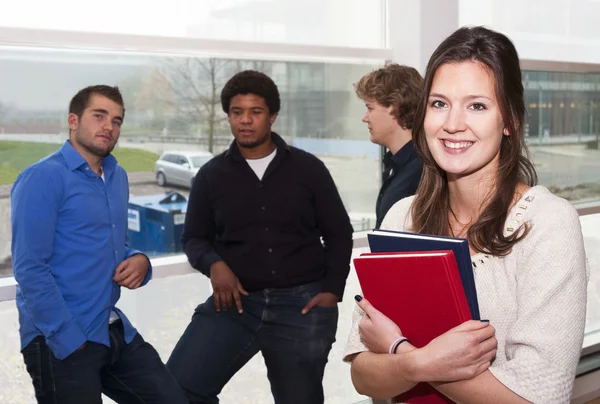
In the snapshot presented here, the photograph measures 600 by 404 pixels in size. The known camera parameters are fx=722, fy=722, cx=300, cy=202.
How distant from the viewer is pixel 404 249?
144 centimetres

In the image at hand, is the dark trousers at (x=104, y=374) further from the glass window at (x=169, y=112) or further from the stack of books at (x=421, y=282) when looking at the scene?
the stack of books at (x=421, y=282)

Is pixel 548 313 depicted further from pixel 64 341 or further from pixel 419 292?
pixel 64 341

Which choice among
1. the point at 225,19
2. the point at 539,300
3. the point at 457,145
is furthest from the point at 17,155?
the point at 539,300

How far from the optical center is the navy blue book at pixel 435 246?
4.43ft

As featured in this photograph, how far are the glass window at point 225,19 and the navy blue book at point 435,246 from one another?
6.69ft

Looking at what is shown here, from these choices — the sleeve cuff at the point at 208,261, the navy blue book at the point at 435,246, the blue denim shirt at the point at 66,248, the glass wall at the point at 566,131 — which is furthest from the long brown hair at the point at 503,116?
the glass wall at the point at 566,131

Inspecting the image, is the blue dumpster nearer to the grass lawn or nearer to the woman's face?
the grass lawn

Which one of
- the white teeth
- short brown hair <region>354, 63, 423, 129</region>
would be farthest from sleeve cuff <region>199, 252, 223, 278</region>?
the white teeth

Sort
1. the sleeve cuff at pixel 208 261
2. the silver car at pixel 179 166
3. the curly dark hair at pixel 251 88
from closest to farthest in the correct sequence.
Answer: the sleeve cuff at pixel 208 261 < the curly dark hair at pixel 251 88 < the silver car at pixel 179 166

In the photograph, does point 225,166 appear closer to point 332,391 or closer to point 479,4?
point 332,391

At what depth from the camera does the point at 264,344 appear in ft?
10.3

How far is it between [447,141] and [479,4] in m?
2.97

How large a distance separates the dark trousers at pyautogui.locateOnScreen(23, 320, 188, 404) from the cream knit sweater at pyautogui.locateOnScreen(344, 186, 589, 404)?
1.58m

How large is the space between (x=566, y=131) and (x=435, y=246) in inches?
156
